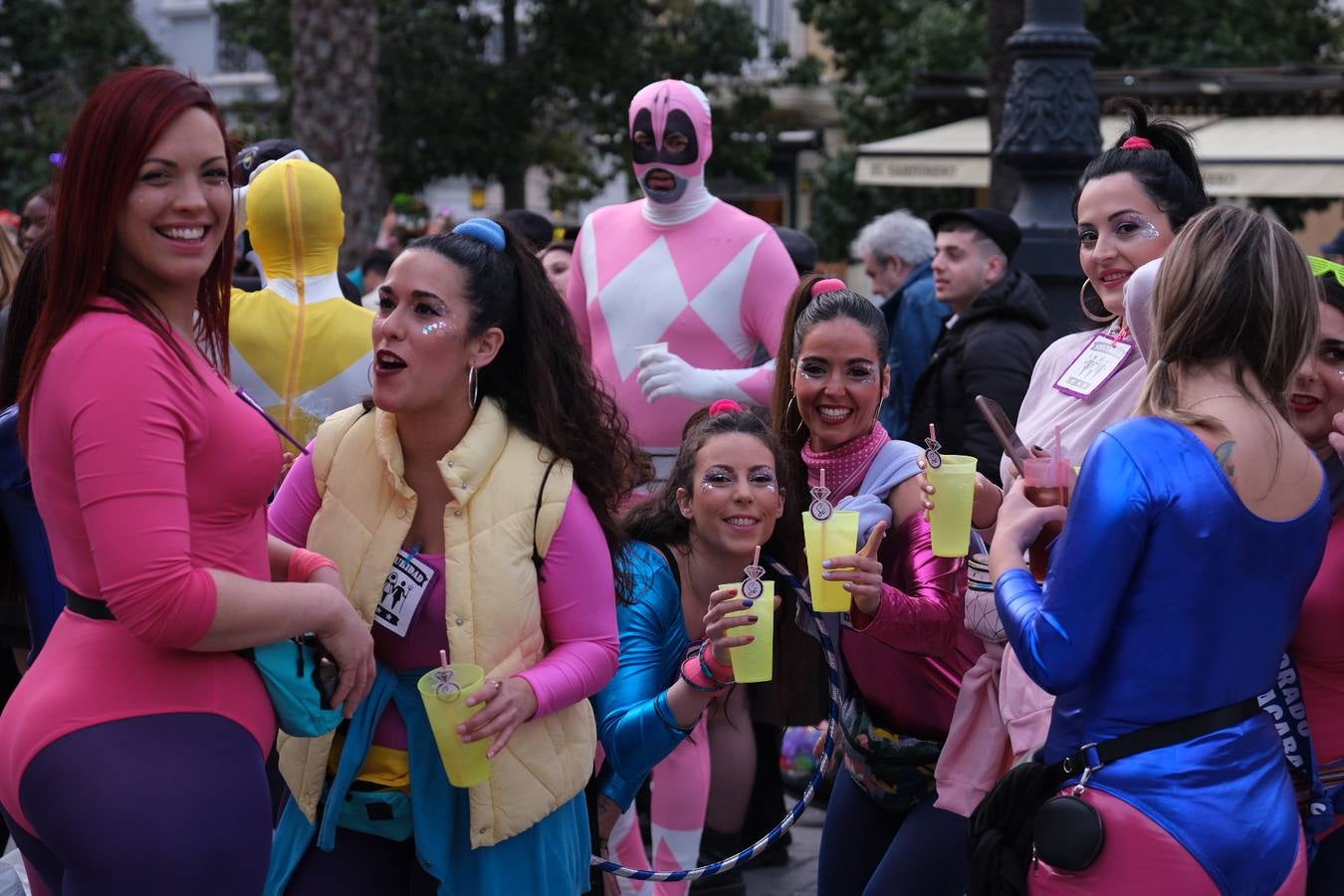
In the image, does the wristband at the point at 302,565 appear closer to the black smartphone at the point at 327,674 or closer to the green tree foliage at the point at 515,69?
the black smartphone at the point at 327,674

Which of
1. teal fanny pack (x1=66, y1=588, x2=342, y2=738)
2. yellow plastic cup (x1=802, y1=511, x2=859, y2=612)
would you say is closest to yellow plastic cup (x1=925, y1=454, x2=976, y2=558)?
yellow plastic cup (x1=802, y1=511, x2=859, y2=612)

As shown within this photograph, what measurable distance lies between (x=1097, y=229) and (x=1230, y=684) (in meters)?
1.34

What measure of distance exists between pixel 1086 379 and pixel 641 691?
1.18 m

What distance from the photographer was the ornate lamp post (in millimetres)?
7086

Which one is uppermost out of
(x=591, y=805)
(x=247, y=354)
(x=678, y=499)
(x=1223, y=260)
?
(x=1223, y=260)

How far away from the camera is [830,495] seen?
3814 millimetres

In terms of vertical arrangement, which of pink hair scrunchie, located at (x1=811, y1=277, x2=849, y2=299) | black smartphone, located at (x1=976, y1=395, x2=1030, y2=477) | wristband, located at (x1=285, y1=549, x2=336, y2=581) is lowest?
Result: wristband, located at (x1=285, y1=549, x2=336, y2=581)

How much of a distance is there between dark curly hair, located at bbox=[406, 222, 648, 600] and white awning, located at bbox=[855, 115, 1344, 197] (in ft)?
36.4

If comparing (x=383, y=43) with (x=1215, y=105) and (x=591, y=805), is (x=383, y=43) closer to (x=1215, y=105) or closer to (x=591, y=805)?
(x=1215, y=105)

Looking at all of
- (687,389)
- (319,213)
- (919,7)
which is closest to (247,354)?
(319,213)

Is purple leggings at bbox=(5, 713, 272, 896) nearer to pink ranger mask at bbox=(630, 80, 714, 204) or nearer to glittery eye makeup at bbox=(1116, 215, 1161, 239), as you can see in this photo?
glittery eye makeup at bbox=(1116, 215, 1161, 239)

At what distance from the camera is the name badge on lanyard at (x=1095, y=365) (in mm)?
3391

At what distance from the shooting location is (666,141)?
5199 mm

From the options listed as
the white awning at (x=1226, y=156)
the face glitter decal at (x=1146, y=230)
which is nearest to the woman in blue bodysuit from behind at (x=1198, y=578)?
the face glitter decal at (x=1146, y=230)
